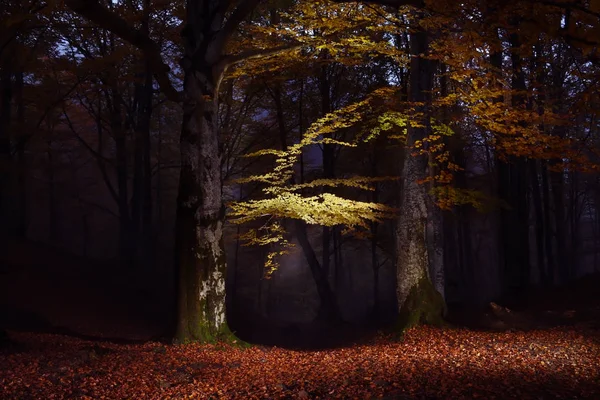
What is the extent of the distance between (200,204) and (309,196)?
6900 millimetres

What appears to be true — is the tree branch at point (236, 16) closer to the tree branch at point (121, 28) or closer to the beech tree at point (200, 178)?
the beech tree at point (200, 178)

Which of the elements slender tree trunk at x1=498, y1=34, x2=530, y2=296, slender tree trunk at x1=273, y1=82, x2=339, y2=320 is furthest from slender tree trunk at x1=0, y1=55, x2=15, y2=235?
slender tree trunk at x1=498, y1=34, x2=530, y2=296

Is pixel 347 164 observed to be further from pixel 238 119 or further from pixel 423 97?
pixel 423 97

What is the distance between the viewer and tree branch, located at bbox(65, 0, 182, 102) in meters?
7.83

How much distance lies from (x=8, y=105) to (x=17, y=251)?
5.85 metres

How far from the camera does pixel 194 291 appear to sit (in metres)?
9.28

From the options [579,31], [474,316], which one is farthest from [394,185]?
[579,31]

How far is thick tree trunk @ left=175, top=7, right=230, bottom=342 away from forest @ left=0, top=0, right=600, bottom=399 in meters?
0.04

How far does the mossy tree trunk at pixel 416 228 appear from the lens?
1050cm

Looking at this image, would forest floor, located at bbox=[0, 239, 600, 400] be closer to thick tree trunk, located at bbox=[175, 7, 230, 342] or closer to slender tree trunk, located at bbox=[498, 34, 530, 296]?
thick tree trunk, located at bbox=[175, 7, 230, 342]

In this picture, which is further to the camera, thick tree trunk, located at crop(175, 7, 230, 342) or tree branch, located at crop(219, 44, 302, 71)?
tree branch, located at crop(219, 44, 302, 71)

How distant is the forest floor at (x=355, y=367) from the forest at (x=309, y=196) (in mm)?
52

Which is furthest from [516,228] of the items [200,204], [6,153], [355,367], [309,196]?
[6,153]

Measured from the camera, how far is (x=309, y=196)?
15875mm
